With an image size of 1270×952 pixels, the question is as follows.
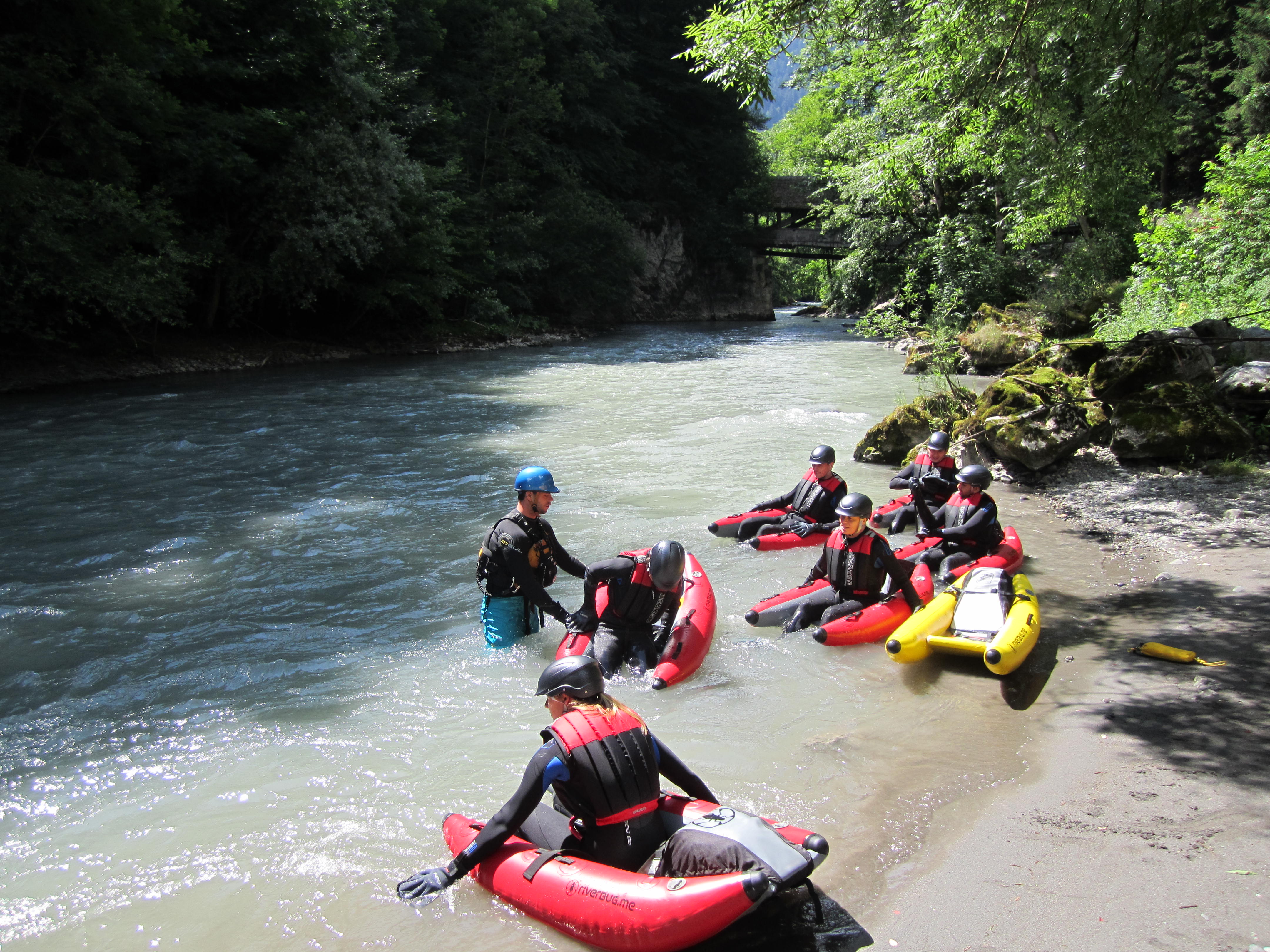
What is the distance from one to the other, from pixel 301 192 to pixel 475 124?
37.6 ft

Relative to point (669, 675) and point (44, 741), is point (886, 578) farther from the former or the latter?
point (44, 741)

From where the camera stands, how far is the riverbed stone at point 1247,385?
358 inches

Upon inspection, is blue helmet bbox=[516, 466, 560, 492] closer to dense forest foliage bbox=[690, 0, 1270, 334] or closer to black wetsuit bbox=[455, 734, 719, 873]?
black wetsuit bbox=[455, 734, 719, 873]

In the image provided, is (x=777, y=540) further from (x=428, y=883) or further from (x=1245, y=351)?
(x=1245, y=351)

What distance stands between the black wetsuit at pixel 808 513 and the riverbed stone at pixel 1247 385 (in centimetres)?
501

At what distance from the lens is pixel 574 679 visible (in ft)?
10.2

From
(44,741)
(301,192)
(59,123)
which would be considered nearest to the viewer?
(44,741)

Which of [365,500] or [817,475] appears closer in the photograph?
[817,475]

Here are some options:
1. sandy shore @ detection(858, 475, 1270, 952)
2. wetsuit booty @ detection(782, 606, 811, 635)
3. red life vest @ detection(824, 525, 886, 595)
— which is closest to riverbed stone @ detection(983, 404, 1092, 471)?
sandy shore @ detection(858, 475, 1270, 952)

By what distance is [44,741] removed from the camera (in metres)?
4.54

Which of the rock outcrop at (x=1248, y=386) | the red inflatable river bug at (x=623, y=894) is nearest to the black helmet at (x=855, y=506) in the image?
the red inflatable river bug at (x=623, y=894)

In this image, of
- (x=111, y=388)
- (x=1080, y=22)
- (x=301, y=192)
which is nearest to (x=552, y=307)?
(x=301, y=192)

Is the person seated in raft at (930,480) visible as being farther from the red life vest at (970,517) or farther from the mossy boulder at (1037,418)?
the mossy boulder at (1037,418)

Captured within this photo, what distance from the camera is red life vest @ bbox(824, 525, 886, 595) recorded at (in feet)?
19.2
